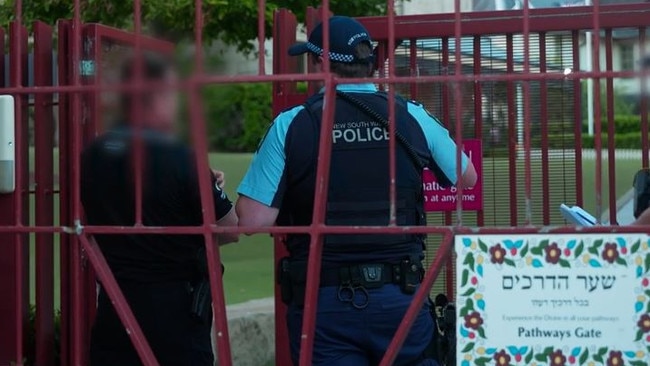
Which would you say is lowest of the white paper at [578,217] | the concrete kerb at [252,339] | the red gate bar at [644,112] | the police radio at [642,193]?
the concrete kerb at [252,339]

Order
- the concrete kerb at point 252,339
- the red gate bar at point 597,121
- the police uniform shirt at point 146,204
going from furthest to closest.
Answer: the concrete kerb at point 252,339 < the police uniform shirt at point 146,204 < the red gate bar at point 597,121

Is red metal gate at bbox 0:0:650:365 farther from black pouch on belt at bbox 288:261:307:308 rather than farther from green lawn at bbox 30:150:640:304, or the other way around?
black pouch on belt at bbox 288:261:307:308

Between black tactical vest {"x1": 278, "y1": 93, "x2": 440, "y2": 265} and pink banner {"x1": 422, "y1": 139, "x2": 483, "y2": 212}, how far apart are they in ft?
4.53

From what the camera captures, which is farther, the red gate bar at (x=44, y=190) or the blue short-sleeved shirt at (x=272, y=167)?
the red gate bar at (x=44, y=190)

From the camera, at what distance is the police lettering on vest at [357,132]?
3775 mm

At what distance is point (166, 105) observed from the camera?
12.1 feet

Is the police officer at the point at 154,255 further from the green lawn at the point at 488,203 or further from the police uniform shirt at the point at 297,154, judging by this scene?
the police uniform shirt at the point at 297,154

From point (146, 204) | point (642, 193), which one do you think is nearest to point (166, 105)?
point (146, 204)

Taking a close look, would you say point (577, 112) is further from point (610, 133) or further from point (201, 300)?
point (201, 300)

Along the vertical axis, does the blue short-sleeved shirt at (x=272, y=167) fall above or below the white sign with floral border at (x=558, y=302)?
above

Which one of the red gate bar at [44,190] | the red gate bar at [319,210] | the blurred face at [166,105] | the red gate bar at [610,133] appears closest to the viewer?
the red gate bar at [319,210]

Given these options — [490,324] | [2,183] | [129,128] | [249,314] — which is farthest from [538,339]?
[249,314]

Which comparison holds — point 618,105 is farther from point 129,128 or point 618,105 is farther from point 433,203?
point 129,128

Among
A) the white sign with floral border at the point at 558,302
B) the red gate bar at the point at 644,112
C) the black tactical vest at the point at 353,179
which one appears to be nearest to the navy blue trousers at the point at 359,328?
the black tactical vest at the point at 353,179
